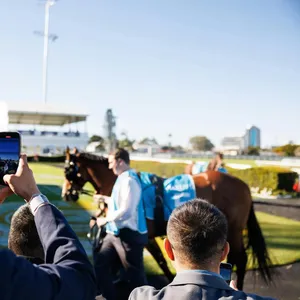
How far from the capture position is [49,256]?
4.48 ft

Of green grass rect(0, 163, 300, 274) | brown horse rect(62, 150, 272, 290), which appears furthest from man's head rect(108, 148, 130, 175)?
green grass rect(0, 163, 300, 274)

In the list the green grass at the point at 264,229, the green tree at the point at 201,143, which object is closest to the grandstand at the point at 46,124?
the green grass at the point at 264,229

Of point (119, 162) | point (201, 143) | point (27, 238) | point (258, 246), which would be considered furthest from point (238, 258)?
point (201, 143)

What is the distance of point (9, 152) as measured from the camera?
1560 mm

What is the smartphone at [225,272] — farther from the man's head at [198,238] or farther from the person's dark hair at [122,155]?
the person's dark hair at [122,155]

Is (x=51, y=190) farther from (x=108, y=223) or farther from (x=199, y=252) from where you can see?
(x=199, y=252)

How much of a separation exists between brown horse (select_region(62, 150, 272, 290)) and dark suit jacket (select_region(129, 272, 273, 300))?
3921mm

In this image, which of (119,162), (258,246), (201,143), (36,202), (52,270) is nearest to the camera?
(52,270)

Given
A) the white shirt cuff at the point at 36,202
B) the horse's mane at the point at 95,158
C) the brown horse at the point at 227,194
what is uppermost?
the white shirt cuff at the point at 36,202

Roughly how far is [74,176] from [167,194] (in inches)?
62.5

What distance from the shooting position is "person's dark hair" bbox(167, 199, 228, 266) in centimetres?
167

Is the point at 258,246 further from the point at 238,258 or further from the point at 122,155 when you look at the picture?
the point at 122,155

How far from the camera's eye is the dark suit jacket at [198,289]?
1.58 metres

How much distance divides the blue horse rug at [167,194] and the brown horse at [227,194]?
352 millimetres
